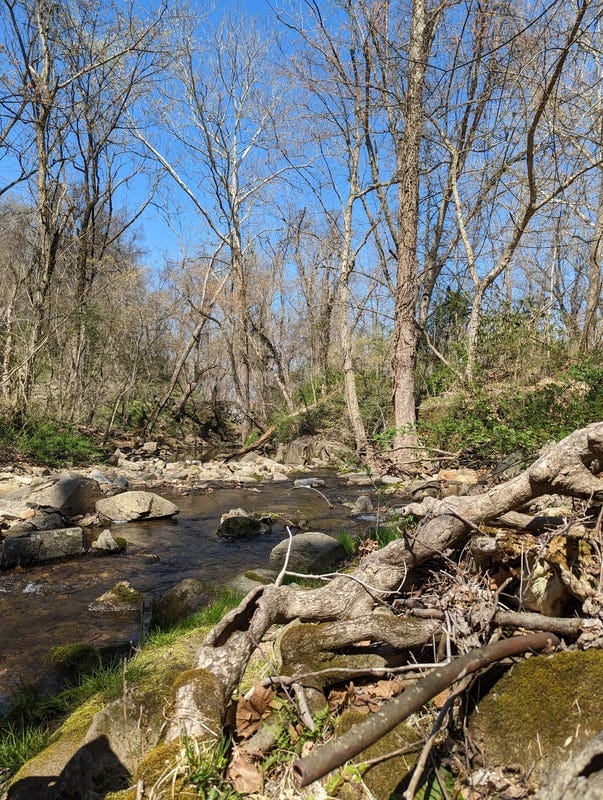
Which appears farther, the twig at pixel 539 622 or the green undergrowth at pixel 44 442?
the green undergrowth at pixel 44 442

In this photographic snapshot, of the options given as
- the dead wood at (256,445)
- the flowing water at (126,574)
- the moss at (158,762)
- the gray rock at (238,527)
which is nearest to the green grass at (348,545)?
the flowing water at (126,574)

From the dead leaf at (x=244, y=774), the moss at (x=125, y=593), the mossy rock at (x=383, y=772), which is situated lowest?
the moss at (x=125, y=593)

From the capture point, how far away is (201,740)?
97.2 inches

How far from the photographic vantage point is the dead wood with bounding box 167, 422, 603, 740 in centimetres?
276

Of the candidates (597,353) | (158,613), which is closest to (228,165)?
(597,353)

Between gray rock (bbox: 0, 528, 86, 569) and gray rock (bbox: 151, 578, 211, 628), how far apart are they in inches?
111

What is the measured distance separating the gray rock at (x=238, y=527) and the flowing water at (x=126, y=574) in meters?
0.18

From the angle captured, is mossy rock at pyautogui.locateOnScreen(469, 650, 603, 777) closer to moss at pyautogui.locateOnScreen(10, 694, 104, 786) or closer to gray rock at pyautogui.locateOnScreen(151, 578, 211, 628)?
moss at pyautogui.locateOnScreen(10, 694, 104, 786)

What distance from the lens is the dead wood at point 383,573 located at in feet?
9.05

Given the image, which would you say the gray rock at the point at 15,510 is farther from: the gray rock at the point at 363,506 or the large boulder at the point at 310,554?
the gray rock at the point at 363,506

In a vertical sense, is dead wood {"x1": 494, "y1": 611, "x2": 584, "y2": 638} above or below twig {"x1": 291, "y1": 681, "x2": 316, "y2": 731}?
above

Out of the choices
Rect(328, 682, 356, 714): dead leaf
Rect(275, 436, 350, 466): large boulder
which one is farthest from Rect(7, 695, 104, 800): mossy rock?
Rect(275, 436, 350, 466): large boulder

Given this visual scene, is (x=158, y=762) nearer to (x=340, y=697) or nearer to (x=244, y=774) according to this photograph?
(x=244, y=774)

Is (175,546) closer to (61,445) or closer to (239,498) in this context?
(239,498)
